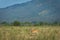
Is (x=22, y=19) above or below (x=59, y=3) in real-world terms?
below

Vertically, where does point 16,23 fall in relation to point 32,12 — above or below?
below

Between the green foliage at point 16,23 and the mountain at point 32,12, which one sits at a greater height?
the mountain at point 32,12

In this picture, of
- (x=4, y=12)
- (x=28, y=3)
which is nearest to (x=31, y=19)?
(x=28, y=3)

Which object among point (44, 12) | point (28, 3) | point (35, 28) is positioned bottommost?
point (35, 28)

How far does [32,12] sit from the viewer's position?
19.1 feet

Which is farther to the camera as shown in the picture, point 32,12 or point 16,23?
point 32,12

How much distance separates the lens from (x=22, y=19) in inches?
227

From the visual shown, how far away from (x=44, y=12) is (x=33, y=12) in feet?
1.24

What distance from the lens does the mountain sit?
18.9ft

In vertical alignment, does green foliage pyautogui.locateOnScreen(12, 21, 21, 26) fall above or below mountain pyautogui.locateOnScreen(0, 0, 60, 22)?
below

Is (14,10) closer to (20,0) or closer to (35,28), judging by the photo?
(20,0)

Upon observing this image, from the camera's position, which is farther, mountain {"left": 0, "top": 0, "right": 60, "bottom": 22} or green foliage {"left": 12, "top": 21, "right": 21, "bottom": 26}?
mountain {"left": 0, "top": 0, "right": 60, "bottom": 22}

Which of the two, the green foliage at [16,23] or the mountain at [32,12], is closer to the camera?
the green foliage at [16,23]

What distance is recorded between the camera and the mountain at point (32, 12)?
227 inches
